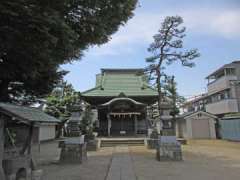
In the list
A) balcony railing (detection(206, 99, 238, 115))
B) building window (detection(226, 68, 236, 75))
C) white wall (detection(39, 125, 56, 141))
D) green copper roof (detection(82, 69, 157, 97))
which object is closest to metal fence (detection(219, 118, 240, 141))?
balcony railing (detection(206, 99, 238, 115))

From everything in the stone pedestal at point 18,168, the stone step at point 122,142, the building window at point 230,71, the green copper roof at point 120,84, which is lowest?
the stone pedestal at point 18,168

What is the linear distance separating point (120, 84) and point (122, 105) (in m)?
Answer: 4.50

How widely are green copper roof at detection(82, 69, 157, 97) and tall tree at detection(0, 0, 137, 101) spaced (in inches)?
570

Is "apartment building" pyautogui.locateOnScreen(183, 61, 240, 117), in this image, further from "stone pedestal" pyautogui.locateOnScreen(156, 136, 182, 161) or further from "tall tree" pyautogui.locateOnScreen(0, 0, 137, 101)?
"tall tree" pyautogui.locateOnScreen(0, 0, 137, 101)

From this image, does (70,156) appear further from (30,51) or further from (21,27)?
(21,27)

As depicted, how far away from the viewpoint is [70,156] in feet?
37.4

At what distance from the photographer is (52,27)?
6.36 meters

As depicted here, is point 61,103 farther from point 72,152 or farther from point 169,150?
point 169,150

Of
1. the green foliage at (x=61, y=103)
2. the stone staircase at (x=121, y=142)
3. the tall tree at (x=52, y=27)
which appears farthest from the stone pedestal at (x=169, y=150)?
the green foliage at (x=61, y=103)

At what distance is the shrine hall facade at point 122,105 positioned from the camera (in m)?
23.7

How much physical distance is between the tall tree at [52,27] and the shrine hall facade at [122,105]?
13.4m

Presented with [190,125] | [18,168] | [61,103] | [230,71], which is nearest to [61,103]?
[61,103]

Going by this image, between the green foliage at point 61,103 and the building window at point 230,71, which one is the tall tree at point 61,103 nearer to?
the green foliage at point 61,103

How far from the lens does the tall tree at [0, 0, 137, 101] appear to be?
601 cm
